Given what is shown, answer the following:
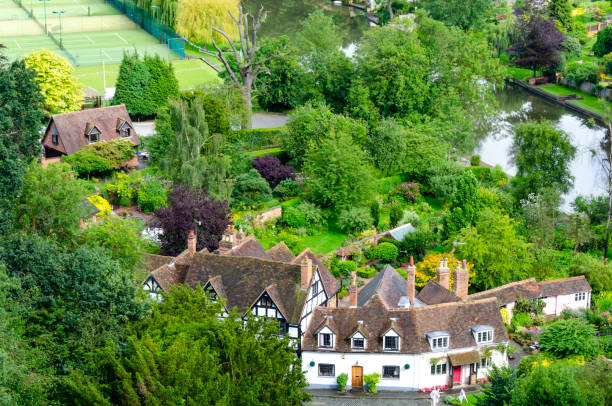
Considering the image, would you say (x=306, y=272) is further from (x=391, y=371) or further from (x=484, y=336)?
(x=484, y=336)

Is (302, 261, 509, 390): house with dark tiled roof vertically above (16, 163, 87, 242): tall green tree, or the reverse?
(16, 163, 87, 242): tall green tree

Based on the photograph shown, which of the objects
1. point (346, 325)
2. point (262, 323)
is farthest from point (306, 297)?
point (262, 323)

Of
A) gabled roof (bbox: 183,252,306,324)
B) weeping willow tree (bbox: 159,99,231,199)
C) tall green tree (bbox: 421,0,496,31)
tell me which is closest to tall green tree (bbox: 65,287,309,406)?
gabled roof (bbox: 183,252,306,324)

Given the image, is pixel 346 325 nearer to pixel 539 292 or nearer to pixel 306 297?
pixel 306 297

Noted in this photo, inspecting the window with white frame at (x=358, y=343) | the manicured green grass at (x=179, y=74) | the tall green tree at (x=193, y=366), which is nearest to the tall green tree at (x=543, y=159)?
the window with white frame at (x=358, y=343)

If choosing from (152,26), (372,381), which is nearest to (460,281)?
(372,381)

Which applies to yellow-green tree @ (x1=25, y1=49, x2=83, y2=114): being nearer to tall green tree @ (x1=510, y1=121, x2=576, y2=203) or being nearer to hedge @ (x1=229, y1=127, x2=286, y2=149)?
hedge @ (x1=229, y1=127, x2=286, y2=149)
